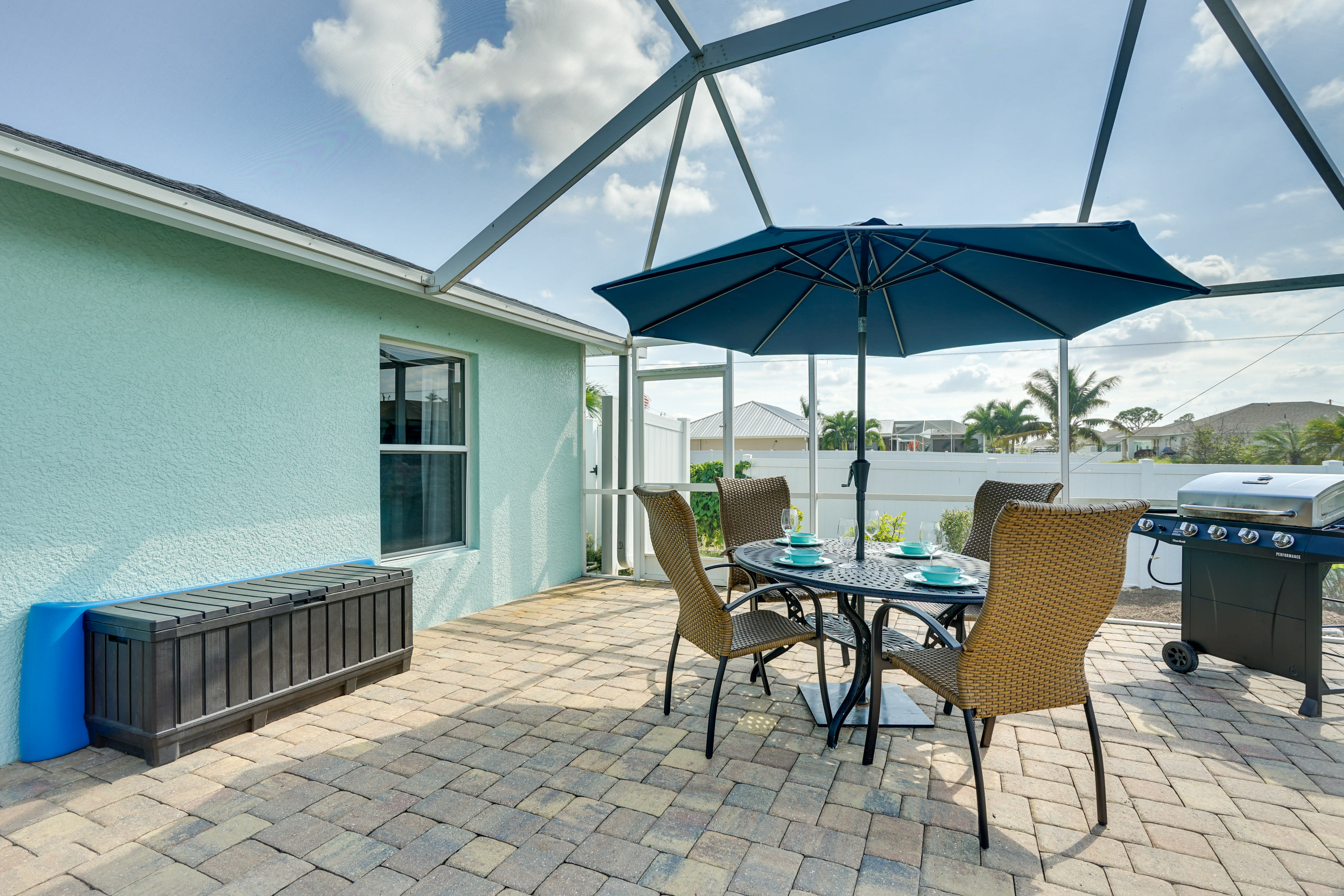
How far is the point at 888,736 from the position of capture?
2.84m

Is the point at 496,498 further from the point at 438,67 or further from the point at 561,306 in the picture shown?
the point at 438,67

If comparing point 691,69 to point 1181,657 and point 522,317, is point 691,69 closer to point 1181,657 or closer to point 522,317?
point 522,317

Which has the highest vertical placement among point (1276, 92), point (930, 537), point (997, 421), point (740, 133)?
point (740, 133)

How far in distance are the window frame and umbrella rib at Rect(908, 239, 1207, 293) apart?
3.54m

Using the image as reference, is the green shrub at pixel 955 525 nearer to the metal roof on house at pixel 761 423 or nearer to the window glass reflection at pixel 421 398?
the metal roof on house at pixel 761 423

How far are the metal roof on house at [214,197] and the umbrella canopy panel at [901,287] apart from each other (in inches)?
64.0

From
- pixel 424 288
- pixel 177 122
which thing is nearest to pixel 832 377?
pixel 424 288

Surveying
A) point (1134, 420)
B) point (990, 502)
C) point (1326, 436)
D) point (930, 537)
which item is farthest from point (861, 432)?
point (1326, 436)

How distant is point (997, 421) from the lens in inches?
209

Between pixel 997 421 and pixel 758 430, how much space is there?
78.9 inches

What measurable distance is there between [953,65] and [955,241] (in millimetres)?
2970

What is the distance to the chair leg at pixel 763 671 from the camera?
128 inches

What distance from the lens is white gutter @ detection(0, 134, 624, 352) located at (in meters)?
2.25

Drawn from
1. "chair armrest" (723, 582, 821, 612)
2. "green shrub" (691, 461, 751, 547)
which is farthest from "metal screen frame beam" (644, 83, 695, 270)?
"chair armrest" (723, 582, 821, 612)
